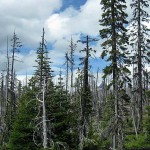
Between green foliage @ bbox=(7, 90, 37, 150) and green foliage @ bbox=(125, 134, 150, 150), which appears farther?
green foliage @ bbox=(125, 134, 150, 150)

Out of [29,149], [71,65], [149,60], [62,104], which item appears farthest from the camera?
[71,65]

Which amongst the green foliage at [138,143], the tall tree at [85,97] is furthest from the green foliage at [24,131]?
the green foliage at [138,143]

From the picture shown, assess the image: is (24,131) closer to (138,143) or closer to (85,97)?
(85,97)

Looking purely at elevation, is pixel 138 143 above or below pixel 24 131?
below

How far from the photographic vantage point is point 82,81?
99.0 feet

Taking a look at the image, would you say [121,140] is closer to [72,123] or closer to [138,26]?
[72,123]

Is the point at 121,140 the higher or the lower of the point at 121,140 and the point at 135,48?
the lower

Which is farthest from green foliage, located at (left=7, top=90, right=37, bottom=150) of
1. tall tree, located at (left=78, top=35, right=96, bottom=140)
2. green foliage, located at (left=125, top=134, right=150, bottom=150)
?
green foliage, located at (left=125, top=134, right=150, bottom=150)

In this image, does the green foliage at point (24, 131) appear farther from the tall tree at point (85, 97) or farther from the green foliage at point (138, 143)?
the green foliage at point (138, 143)

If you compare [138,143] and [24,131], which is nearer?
[24,131]

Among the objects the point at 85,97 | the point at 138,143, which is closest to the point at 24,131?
the point at 85,97

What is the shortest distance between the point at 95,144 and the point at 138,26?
17.0 meters

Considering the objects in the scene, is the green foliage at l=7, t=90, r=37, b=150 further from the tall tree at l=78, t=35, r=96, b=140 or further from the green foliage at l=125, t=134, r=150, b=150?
the green foliage at l=125, t=134, r=150, b=150

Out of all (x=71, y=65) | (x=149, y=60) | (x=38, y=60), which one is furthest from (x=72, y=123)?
(x=71, y=65)
